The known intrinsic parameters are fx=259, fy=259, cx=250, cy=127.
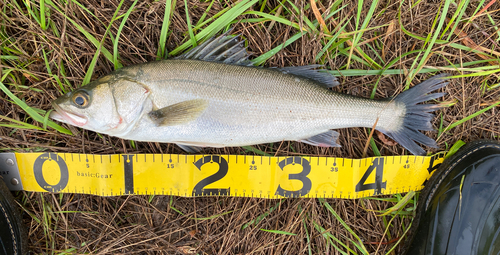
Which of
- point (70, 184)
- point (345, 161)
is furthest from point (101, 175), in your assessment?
point (345, 161)

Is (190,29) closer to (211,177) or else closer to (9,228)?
(211,177)

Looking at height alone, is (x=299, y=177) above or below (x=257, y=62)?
below

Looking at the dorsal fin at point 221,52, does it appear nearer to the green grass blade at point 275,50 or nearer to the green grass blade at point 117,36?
the green grass blade at point 275,50

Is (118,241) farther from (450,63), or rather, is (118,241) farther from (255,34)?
(450,63)

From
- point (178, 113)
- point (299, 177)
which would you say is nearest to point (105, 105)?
point (178, 113)

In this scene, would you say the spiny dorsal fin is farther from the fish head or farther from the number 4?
the fish head

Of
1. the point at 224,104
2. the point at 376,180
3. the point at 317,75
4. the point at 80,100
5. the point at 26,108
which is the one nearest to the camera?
the point at 80,100

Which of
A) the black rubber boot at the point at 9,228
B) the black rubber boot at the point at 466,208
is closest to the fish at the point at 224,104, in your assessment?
the black rubber boot at the point at 466,208
